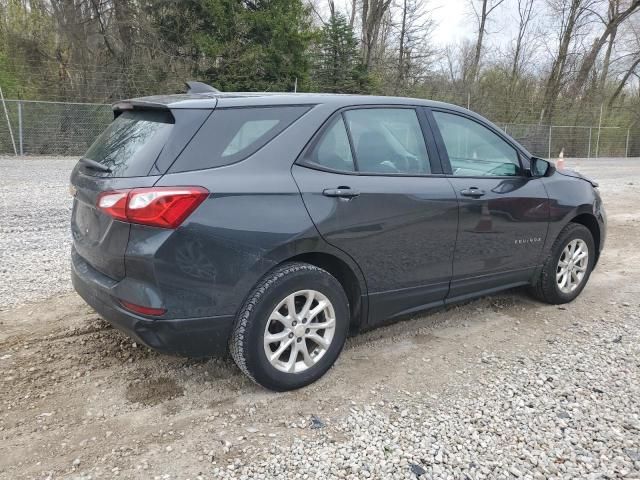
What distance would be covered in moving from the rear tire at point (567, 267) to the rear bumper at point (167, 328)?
296cm

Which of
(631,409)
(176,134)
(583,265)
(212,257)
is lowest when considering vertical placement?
Result: (631,409)

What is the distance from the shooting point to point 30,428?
8.89 ft

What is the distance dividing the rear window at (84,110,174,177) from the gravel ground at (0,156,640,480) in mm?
1296

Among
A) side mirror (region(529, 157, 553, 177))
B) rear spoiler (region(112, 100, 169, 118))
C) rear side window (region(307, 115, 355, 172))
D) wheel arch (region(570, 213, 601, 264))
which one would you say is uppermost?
rear spoiler (region(112, 100, 169, 118))

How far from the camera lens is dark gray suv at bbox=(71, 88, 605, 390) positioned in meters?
2.69

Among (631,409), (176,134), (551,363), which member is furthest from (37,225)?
(631,409)

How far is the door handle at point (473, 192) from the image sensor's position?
3.74m

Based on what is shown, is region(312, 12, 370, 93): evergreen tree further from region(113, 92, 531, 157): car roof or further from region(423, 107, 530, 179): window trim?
region(113, 92, 531, 157): car roof

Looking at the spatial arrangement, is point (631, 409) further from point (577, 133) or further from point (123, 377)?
point (577, 133)

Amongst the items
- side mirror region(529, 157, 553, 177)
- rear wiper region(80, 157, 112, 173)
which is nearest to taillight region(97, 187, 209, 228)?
rear wiper region(80, 157, 112, 173)

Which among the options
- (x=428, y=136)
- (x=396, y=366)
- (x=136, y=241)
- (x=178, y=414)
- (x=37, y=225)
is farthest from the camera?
(x=37, y=225)

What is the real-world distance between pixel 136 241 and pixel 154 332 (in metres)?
0.48

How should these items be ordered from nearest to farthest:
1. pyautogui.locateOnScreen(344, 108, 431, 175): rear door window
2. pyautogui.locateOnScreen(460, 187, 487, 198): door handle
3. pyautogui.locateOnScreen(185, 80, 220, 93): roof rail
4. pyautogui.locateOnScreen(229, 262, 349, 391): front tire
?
A: 1. pyautogui.locateOnScreen(229, 262, 349, 391): front tire
2. pyautogui.locateOnScreen(344, 108, 431, 175): rear door window
3. pyautogui.locateOnScreen(185, 80, 220, 93): roof rail
4. pyautogui.locateOnScreen(460, 187, 487, 198): door handle

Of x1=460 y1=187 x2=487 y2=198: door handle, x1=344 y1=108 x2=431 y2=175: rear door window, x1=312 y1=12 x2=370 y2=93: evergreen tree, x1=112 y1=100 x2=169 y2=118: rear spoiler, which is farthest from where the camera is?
x1=312 y1=12 x2=370 y2=93: evergreen tree
